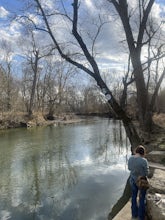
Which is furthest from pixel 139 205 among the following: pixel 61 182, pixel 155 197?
pixel 61 182

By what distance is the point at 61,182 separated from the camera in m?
11.7

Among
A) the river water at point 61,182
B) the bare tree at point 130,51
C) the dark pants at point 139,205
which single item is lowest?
the river water at point 61,182

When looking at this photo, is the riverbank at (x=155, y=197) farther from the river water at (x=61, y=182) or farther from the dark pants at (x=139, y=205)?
the river water at (x=61, y=182)

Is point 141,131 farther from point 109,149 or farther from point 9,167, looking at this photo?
point 9,167

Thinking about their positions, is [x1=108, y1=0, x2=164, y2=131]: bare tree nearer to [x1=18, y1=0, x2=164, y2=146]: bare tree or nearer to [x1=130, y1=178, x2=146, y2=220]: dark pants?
[x1=18, y1=0, x2=164, y2=146]: bare tree

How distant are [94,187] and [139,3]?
8558 mm

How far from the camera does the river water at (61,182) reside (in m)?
8.72

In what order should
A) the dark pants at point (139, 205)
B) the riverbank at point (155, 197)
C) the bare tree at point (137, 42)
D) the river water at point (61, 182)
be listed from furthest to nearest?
the bare tree at point (137, 42) → the river water at point (61, 182) → the dark pants at point (139, 205) → the riverbank at point (155, 197)

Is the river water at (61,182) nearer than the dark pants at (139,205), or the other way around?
the dark pants at (139,205)

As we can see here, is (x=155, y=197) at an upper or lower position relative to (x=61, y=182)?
upper

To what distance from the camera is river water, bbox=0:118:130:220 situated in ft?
28.6

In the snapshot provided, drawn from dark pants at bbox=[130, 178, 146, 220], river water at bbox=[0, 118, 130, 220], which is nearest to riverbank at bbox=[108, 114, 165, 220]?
dark pants at bbox=[130, 178, 146, 220]

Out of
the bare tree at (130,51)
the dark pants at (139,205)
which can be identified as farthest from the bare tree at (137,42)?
the dark pants at (139,205)

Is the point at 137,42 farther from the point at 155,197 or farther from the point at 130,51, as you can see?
the point at 155,197
